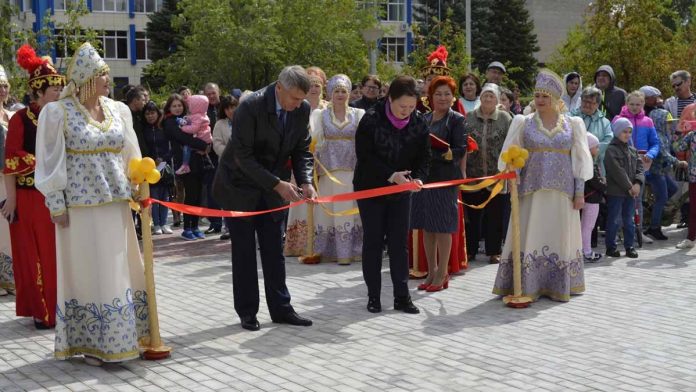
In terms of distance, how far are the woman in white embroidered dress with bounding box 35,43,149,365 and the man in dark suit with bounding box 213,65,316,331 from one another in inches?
42.0

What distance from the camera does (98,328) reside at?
660 cm

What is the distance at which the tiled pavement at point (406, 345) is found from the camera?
20.5 feet

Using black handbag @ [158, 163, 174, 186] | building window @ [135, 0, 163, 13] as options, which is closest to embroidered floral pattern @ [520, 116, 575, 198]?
black handbag @ [158, 163, 174, 186]

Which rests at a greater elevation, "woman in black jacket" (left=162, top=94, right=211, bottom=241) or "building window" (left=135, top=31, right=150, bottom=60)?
"building window" (left=135, top=31, right=150, bottom=60)

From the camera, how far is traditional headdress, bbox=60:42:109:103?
6.65 meters

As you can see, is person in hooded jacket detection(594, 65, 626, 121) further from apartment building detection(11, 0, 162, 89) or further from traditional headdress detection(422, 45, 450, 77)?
apartment building detection(11, 0, 162, 89)

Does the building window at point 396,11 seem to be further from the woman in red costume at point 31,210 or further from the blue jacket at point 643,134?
the woman in red costume at point 31,210

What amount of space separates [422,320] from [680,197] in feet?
26.2

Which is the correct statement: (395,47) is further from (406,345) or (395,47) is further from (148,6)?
(406,345)

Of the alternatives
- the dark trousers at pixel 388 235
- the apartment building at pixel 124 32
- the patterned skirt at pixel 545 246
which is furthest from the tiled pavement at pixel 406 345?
the apartment building at pixel 124 32

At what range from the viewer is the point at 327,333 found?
7.61 meters

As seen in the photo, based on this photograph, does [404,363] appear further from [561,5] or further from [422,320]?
[561,5]

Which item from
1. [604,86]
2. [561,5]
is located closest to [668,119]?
[604,86]

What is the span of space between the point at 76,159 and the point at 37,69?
54.5 inches
